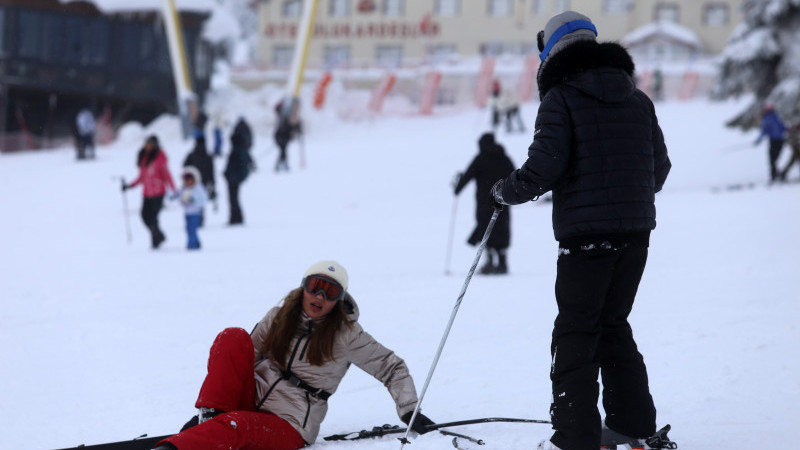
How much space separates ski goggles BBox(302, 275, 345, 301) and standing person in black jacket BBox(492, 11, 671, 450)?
32.1 inches

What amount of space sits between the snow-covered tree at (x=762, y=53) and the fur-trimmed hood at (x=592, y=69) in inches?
742

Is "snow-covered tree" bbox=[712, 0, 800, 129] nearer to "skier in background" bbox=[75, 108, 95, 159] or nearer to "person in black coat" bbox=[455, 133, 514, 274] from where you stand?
"person in black coat" bbox=[455, 133, 514, 274]

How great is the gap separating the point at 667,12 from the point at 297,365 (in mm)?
47260

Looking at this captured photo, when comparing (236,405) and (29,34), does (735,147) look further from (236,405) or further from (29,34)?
(29,34)

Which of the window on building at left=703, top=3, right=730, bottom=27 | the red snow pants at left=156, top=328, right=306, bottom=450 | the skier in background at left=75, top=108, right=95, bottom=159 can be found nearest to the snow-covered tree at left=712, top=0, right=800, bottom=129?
the skier in background at left=75, top=108, right=95, bottom=159

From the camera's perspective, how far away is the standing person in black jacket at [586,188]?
306 cm

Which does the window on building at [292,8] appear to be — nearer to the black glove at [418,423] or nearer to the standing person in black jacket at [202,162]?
the standing person in black jacket at [202,162]

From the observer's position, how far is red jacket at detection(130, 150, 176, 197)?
1123 cm

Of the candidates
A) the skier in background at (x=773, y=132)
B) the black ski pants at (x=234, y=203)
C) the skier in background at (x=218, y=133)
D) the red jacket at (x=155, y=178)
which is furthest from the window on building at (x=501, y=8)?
the red jacket at (x=155, y=178)

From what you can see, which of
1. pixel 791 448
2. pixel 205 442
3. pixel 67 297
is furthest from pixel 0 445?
pixel 67 297

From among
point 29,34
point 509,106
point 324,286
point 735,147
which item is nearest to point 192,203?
point 324,286

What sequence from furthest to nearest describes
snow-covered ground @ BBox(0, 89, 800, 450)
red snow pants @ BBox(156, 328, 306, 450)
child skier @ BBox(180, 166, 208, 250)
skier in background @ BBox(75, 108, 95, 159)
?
skier in background @ BBox(75, 108, 95, 159), child skier @ BBox(180, 166, 208, 250), snow-covered ground @ BBox(0, 89, 800, 450), red snow pants @ BBox(156, 328, 306, 450)

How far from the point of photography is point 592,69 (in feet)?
10.2

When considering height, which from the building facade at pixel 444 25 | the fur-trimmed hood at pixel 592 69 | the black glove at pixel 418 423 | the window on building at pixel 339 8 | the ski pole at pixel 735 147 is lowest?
the black glove at pixel 418 423
